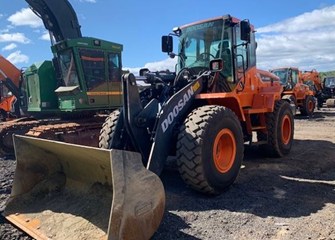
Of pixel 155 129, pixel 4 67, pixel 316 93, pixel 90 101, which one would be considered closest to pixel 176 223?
pixel 155 129

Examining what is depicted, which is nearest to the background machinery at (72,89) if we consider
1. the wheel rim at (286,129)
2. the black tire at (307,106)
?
the wheel rim at (286,129)

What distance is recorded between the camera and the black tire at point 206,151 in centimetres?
462

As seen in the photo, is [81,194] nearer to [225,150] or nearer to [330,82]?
[225,150]

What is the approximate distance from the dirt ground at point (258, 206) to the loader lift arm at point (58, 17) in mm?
5368

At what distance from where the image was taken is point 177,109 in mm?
5074

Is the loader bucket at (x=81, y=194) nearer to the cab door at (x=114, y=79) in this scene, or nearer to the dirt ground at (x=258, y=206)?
the dirt ground at (x=258, y=206)

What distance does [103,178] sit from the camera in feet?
13.7

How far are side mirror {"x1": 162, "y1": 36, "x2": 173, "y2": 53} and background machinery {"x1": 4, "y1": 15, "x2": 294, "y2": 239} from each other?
0.06 ft

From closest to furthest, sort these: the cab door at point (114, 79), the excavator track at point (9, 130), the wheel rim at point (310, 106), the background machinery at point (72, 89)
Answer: the background machinery at point (72, 89), the excavator track at point (9, 130), the cab door at point (114, 79), the wheel rim at point (310, 106)

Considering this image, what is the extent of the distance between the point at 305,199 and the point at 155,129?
2157 mm

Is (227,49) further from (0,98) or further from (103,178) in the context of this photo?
(0,98)

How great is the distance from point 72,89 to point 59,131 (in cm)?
120

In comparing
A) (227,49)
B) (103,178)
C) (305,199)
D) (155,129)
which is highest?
(227,49)

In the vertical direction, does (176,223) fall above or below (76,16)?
below
